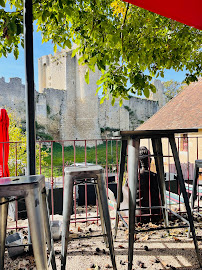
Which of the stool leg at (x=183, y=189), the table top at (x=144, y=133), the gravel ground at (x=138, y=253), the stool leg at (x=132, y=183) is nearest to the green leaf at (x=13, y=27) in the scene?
the table top at (x=144, y=133)

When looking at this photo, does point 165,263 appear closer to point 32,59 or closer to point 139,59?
point 32,59

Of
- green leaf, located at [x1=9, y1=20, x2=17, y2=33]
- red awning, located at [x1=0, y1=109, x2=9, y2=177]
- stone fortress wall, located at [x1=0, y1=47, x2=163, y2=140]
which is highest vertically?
stone fortress wall, located at [x1=0, y1=47, x2=163, y2=140]

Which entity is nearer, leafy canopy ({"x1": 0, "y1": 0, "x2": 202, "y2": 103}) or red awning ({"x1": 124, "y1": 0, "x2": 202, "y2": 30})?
red awning ({"x1": 124, "y1": 0, "x2": 202, "y2": 30})

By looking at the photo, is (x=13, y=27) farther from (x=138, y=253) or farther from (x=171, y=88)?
(x=171, y=88)

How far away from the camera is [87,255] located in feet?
7.11

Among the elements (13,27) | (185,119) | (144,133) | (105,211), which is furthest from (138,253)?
(185,119)

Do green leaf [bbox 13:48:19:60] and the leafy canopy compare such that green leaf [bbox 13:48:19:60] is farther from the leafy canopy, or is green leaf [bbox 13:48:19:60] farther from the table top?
the table top

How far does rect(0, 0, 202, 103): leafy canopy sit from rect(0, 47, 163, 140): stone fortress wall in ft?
65.6

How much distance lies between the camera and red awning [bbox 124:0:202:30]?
172 cm

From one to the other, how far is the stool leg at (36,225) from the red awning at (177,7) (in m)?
1.67

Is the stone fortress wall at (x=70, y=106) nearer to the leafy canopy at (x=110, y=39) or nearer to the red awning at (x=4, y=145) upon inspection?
the leafy canopy at (x=110, y=39)

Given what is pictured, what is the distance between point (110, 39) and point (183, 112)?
1297cm

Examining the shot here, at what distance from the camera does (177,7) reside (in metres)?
1.80

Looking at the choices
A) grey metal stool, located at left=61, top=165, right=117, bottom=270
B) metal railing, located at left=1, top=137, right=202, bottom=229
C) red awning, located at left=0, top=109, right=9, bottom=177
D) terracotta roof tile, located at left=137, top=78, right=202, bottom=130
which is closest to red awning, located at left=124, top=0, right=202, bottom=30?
metal railing, located at left=1, top=137, right=202, bottom=229
